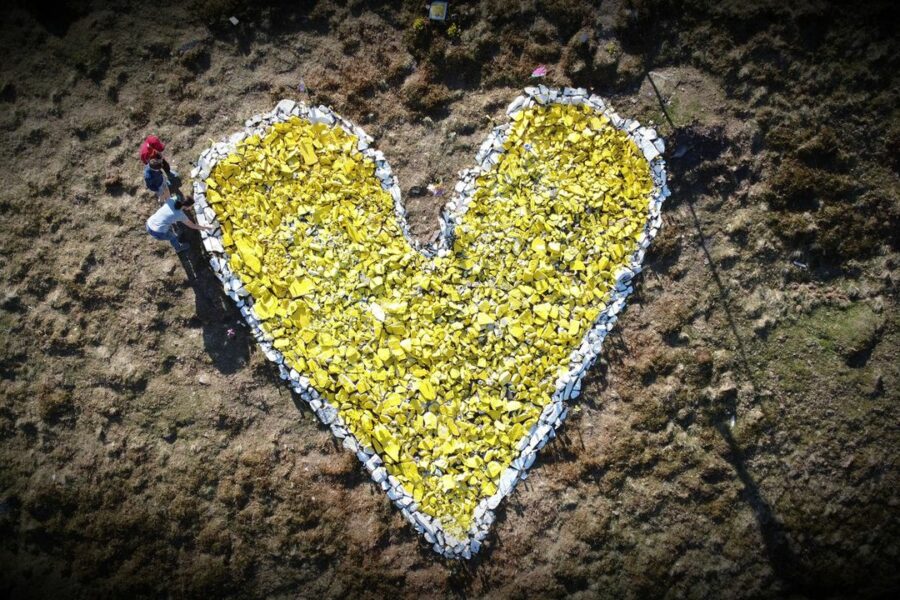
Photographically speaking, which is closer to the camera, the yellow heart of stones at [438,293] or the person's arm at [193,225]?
the person's arm at [193,225]

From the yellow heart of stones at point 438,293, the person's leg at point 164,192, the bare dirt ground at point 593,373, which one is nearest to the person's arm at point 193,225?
the yellow heart of stones at point 438,293

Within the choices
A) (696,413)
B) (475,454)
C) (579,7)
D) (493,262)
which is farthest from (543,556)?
(579,7)

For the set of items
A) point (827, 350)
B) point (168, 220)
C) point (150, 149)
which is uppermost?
point (150, 149)

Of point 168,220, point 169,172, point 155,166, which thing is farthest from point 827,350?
point 169,172

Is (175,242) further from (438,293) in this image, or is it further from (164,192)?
(438,293)

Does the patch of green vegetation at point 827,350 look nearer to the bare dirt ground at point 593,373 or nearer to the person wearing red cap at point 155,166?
the bare dirt ground at point 593,373

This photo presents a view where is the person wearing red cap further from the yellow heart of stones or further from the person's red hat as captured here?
the yellow heart of stones

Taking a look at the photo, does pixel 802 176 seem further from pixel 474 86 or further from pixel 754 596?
pixel 754 596
